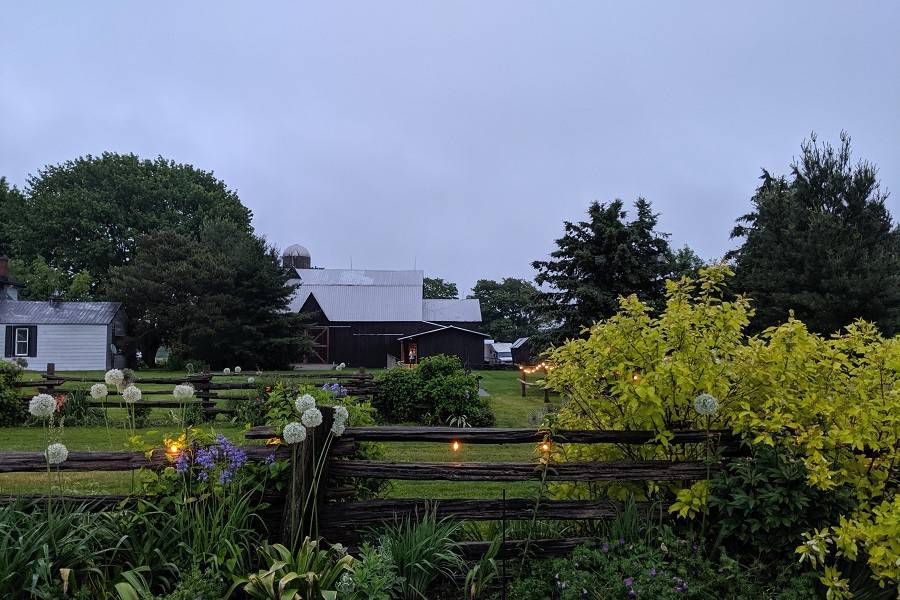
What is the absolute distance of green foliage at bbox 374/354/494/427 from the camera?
12594 mm

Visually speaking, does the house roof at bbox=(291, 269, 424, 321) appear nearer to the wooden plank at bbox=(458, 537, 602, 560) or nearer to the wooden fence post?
the wooden fence post

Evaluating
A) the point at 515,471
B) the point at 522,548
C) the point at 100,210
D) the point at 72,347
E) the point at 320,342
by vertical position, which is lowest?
the point at 522,548

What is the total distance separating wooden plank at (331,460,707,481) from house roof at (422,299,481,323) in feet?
131

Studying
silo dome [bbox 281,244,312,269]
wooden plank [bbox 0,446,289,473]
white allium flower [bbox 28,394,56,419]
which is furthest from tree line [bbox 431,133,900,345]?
silo dome [bbox 281,244,312,269]

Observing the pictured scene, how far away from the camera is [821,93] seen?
1838cm

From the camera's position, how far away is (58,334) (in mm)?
29812

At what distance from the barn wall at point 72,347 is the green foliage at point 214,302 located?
9.06 feet

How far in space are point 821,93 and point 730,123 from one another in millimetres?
4175

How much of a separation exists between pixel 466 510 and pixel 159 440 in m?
5.65

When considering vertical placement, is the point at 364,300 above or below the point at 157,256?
below

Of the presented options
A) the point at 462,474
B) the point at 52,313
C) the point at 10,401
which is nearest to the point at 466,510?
the point at 462,474

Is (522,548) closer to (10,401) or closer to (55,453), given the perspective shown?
(55,453)

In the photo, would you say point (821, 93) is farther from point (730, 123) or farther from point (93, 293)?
point (93, 293)

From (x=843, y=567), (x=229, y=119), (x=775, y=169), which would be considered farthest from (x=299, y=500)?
(x=229, y=119)
